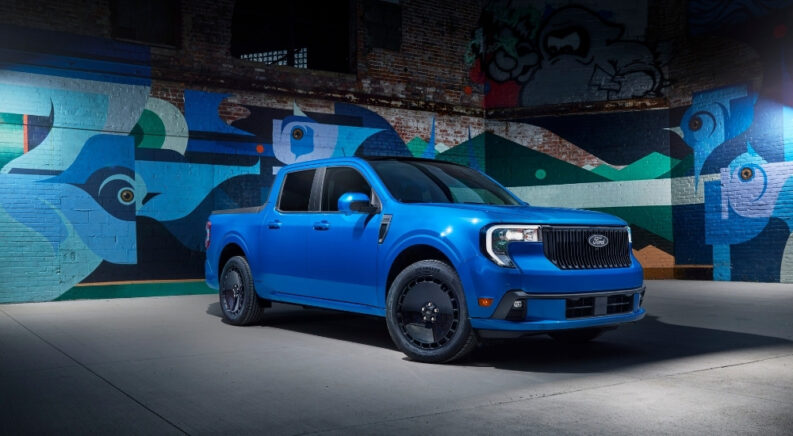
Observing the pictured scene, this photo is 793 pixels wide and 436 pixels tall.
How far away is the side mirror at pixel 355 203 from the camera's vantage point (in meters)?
6.63

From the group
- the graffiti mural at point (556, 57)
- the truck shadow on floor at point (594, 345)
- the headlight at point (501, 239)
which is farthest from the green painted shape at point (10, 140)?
the graffiti mural at point (556, 57)

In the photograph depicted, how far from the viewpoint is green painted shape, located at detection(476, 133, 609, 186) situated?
1658cm

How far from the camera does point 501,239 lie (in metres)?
5.77

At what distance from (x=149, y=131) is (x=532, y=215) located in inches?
351

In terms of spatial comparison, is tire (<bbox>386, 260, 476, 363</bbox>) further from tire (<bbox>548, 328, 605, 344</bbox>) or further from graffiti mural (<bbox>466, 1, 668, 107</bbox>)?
graffiti mural (<bbox>466, 1, 668, 107</bbox>)

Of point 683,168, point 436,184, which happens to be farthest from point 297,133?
point 683,168

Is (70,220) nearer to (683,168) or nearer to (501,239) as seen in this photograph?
(501,239)

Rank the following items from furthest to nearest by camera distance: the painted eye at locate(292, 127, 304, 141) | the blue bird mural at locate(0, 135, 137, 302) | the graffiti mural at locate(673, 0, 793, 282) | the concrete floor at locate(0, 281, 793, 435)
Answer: the painted eye at locate(292, 127, 304, 141) → the graffiti mural at locate(673, 0, 793, 282) → the blue bird mural at locate(0, 135, 137, 302) → the concrete floor at locate(0, 281, 793, 435)

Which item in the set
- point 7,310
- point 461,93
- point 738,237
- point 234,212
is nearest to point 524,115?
point 461,93

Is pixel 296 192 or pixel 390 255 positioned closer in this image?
pixel 390 255

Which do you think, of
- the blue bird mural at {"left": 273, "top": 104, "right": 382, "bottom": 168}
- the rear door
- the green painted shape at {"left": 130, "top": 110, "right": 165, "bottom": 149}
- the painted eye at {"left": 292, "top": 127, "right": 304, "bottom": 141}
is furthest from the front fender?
the painted eye at {"left": 292, "top": 127, "right": 304, "bottom": 141}

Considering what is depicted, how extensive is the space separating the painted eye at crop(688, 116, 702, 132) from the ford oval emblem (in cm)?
1028

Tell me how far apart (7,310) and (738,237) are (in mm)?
13407

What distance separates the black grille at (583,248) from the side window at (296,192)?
115 inches
